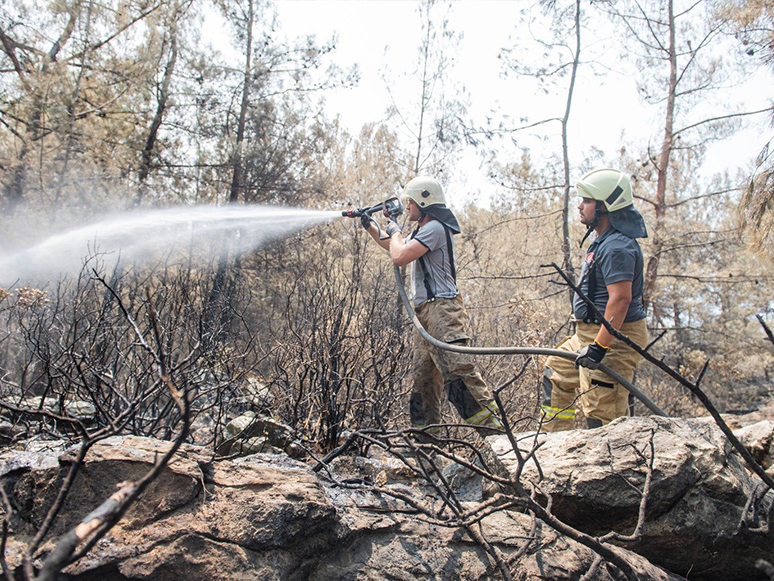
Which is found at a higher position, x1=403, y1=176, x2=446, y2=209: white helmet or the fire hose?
x1=403, y1=176, x2=446, y2=209: white helmet

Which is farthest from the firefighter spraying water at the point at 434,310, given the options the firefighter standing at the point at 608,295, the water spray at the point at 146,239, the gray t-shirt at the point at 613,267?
the water spray at the point at 146,239

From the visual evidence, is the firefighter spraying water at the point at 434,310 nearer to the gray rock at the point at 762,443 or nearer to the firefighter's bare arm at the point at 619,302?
the firefighter's bare arm at the point at 619,302

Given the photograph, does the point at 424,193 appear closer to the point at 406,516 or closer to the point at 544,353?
the point at 544,353

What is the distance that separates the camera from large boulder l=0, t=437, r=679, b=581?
77.7 inches

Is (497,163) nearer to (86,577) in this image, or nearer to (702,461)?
(702,461)

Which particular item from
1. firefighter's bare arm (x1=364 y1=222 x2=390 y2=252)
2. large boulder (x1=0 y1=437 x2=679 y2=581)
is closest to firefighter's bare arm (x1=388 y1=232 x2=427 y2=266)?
firefighter's bare arm (x1=364 y1=222 x2=390 y2=252)

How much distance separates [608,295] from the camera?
3689 mm

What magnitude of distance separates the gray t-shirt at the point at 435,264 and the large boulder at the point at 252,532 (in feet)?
6.16

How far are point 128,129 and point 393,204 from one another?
33.9 ft

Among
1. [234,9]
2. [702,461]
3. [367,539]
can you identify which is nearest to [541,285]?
[234,9]

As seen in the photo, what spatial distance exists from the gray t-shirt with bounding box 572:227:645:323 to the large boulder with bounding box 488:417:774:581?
95 cm

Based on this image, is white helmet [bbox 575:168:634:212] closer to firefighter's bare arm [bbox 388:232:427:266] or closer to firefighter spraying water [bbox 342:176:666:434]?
firefighter spraying water [bbox 342:176:666:434]

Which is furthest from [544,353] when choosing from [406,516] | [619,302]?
[619,302]

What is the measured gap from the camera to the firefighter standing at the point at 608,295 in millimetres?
3490
